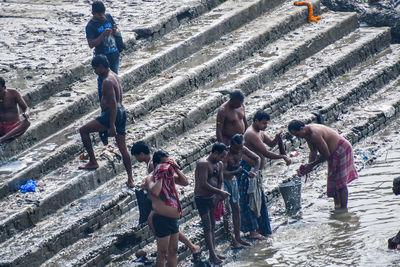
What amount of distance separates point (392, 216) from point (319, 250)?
117 centimetres

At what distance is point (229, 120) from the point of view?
9.21m

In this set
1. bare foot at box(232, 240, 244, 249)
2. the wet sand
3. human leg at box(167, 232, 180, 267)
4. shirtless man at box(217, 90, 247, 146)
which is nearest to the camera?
human leg at box(167, 232, 180, 267)

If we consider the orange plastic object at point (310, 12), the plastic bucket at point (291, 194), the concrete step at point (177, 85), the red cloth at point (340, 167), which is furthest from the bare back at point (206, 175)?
A: the orange plastic object at point (310, 12)

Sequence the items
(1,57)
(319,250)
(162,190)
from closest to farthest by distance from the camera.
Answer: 1. (162,190)
2. (319,250)
3. (1,57)

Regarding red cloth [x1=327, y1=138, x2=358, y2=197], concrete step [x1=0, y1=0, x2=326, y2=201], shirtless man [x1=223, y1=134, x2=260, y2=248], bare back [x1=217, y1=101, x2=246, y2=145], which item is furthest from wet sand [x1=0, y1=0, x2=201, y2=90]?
red cloth [x1=327, y1=138, x2=358, y2=197]

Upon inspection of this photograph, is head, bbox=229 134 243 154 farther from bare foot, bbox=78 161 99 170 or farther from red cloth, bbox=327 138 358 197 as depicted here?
bare foot, bbox=78 161 99 170

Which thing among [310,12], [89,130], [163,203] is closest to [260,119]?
[163,203]

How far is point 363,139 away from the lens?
1171 cm

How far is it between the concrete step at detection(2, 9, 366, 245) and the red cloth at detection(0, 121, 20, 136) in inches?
28.6

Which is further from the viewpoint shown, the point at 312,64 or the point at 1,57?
the point at 312,64

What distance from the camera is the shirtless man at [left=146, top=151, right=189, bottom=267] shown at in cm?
752

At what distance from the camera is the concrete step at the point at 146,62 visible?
999cm

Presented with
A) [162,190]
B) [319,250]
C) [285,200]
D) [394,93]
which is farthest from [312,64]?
[162,190]

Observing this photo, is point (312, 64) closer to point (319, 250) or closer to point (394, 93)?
point (394, 93)
